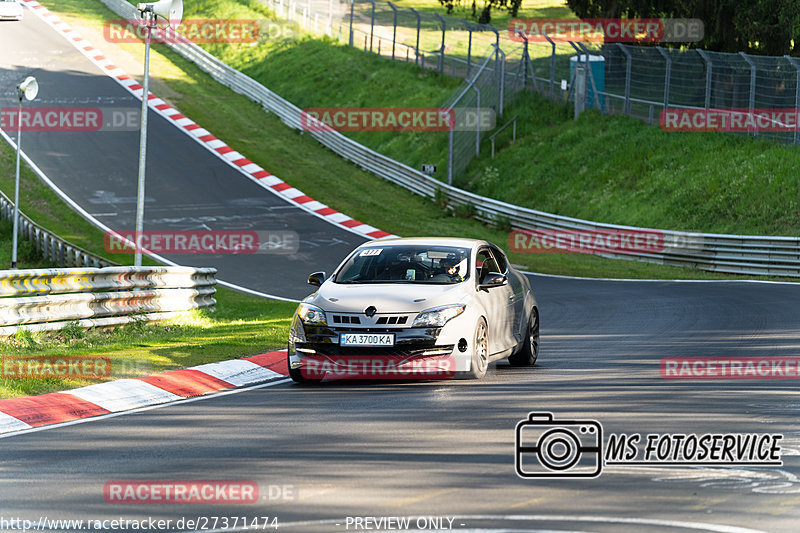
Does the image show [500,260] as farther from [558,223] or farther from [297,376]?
[558,223]

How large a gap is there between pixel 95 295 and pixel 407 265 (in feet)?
18.7

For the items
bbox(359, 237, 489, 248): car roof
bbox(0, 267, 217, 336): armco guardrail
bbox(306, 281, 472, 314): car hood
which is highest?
bbox(359, 237, 489, 248): car roof

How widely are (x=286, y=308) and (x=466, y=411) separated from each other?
12.2 m

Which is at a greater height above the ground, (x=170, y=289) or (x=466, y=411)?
(x=466, y=411)

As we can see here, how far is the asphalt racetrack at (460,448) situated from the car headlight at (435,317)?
67cm

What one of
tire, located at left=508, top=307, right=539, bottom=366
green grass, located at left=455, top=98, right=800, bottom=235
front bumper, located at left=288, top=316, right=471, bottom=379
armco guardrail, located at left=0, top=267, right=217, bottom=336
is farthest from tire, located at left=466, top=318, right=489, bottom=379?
green grass, located at left=455, top=98, right=800, bottom=235

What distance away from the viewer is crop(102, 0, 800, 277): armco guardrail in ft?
94.3

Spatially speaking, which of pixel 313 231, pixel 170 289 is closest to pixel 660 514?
pixel 170 289

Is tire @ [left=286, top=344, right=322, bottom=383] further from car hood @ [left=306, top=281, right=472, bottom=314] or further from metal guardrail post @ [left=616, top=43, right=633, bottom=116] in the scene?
metal guardrail post @ [left=616, top=43, right=633, bottom=116]

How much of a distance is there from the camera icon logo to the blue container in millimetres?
32194

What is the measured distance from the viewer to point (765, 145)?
3412 centimetres

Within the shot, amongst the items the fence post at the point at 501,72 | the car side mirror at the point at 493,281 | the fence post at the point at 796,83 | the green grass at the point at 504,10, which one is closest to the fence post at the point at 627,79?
the fence post at the point at 501,72


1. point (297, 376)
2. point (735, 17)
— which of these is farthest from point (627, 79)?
point (297, 376)

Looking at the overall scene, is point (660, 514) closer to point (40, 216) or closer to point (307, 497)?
point (307, 497)
